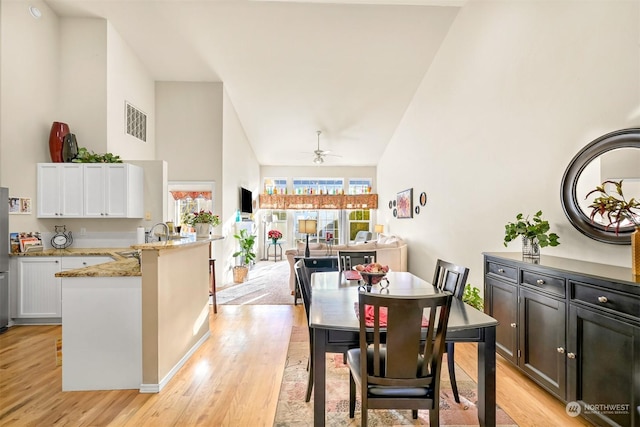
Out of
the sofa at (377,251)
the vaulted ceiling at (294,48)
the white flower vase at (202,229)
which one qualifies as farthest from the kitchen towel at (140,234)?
the vaulted ceiling at (294,48)

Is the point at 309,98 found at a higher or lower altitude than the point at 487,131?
higher

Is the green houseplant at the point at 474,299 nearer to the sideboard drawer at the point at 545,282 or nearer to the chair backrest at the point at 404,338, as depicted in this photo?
the sideboard drawer at the point at 545,282

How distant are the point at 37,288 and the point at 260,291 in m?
3.06

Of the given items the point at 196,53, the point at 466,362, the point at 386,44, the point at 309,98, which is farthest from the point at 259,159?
the point at 466,362

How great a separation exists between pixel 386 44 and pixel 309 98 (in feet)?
6.56

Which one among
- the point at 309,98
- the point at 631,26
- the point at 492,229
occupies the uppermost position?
the point at 309,98

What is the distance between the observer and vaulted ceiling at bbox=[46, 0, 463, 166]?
454 centimetres

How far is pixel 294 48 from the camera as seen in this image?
5.28m

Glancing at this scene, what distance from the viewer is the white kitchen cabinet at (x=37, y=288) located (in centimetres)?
391

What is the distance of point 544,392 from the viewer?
93.7 inches

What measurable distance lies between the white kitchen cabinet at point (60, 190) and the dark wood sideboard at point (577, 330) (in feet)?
16.9

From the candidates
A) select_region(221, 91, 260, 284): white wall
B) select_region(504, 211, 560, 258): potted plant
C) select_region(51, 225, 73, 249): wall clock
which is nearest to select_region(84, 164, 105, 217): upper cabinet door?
select_region(51, 225, 73, 249): wall clock

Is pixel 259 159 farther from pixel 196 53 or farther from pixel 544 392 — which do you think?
pixel 544 392
